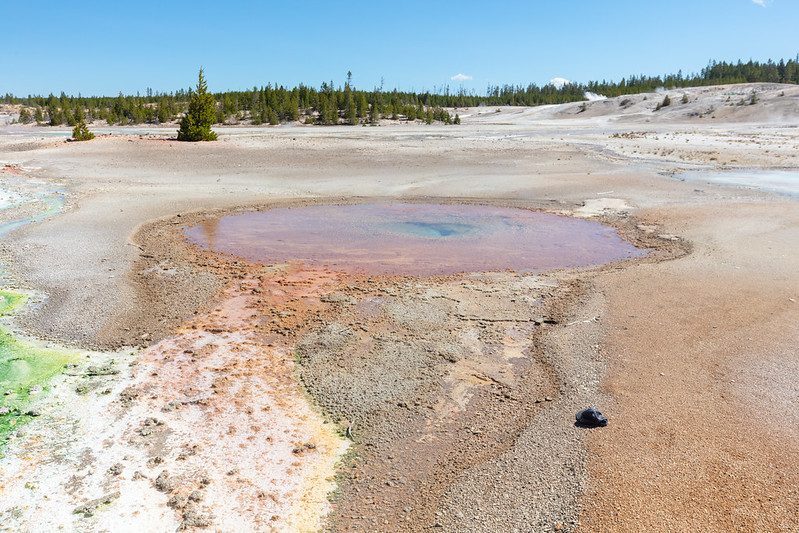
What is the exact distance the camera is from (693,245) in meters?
11.4

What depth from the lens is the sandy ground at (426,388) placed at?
4.18m

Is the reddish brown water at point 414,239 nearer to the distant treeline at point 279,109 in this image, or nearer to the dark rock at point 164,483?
the dark rock at point 164,483

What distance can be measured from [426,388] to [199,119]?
27145mm

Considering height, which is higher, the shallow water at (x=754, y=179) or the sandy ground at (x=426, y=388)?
the shallow water at (x=754, y=179)

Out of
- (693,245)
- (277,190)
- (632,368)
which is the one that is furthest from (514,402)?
(277,190)

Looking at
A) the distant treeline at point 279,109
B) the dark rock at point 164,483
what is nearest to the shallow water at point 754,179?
the dark rock at point 164,483

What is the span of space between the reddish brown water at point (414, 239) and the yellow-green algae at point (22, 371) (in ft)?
14.7

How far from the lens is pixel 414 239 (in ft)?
41.3

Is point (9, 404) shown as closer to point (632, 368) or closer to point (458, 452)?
point (458, 452)

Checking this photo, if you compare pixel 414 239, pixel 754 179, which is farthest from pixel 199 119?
pixel 754 179

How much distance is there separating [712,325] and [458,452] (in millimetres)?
4137

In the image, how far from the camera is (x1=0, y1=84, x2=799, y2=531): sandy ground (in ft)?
13.7

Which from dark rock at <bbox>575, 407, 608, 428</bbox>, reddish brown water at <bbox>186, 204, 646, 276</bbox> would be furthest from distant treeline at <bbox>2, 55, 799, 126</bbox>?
dark rock at <bbox>575, 407, 608, 428</bbox>

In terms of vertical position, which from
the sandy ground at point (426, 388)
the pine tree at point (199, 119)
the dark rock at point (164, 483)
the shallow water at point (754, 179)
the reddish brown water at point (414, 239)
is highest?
the pine tree at point (199, 119)
